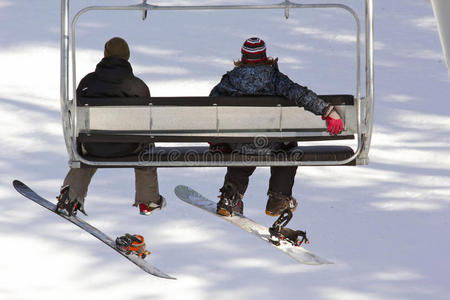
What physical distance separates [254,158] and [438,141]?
19.8 ft

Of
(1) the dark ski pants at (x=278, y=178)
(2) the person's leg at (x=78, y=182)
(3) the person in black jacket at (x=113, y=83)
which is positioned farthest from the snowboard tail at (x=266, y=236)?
(3) the person in black jacket at (x=113, y=83)

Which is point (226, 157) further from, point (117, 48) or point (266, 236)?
point (266, 236)

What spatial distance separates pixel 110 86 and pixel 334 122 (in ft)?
4.95

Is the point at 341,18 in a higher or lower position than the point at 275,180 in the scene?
higher

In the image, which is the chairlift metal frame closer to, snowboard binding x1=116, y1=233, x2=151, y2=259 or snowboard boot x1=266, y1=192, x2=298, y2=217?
snowboard boot x1=266, y1=192, x2=298, y2=217

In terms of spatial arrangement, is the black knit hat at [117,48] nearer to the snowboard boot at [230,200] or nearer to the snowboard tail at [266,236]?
the snowboard boot at [230,200]

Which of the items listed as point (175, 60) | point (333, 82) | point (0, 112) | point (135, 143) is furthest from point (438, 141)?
point (135, 143)

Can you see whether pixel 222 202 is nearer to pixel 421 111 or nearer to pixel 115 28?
pixel 421 111

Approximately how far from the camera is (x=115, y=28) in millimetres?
15641

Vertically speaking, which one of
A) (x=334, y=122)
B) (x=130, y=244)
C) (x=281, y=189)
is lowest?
(x=130, y=244)

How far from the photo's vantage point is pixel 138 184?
8.51 metres

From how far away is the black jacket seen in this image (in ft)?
25.4

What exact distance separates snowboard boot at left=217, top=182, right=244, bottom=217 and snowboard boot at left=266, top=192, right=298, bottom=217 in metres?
0.25

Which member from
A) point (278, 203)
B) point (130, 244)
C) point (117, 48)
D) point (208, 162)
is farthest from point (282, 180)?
point (117, 48)
